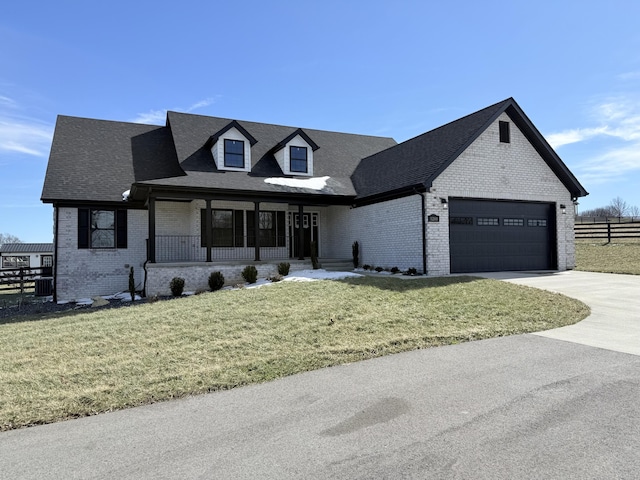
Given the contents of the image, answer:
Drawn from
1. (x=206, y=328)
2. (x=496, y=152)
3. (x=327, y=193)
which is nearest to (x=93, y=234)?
(x=327, y=193)

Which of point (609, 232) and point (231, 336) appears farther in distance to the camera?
point (609, 232)

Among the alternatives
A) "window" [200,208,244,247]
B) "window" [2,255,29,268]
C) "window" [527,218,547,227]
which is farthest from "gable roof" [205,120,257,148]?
"window" [2,255,29,268]

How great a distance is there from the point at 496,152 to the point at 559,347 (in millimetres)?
11783

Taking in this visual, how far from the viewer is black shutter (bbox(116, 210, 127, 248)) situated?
17531 millimetres

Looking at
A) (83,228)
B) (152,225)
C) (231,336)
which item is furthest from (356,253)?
(231,336)

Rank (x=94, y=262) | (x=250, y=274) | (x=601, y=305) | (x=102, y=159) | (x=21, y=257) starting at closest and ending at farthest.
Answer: (x=601, y=305)
(x=250, y=274)
(x=94, y=262)
(x=102, y=159)
(x=21, y=257)

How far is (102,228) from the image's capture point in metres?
17.4

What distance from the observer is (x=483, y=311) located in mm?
9391

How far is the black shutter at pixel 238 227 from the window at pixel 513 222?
36.8 feet

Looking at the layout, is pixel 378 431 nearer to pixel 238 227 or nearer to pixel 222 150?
pixel 238 227

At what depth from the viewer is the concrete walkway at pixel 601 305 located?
722 centimetres

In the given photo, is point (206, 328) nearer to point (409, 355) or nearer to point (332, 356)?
point (332, 356)

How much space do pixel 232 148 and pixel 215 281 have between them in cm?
698

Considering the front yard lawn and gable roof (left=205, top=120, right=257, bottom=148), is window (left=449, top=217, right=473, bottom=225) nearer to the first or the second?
the front yard lawn
